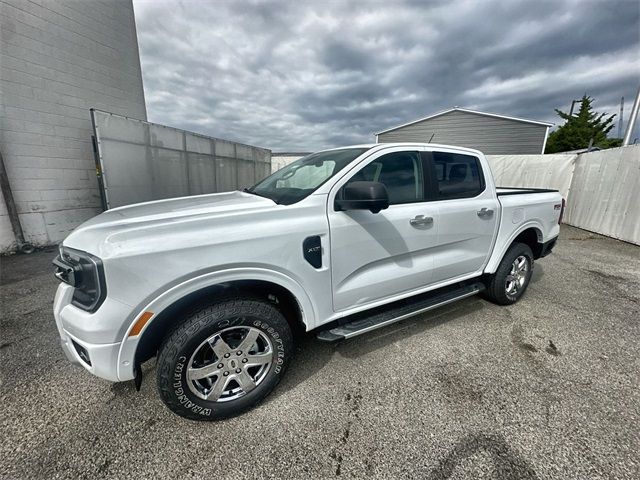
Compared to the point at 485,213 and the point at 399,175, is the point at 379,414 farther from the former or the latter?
the point at 485,213

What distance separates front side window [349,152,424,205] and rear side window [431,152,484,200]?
0.72 ft

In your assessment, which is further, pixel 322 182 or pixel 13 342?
pixel 13 342

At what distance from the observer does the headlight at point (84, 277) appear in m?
1.46

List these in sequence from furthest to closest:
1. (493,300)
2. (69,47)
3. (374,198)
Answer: (69,47)
(493,300)
(374,198)

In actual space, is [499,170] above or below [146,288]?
above

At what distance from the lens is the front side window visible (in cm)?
235

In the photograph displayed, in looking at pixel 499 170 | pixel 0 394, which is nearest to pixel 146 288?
pixel 0 394

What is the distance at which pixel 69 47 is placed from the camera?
5805 millimetres

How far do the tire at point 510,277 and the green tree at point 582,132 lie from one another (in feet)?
101

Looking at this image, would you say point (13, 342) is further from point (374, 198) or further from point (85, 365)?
point (374, 198)

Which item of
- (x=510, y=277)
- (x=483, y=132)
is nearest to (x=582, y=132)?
(x=483, y=132)

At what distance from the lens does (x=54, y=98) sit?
5.60m

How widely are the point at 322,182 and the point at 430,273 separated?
1375mm

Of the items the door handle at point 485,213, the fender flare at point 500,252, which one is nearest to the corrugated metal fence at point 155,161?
the door handle at point 485,213
